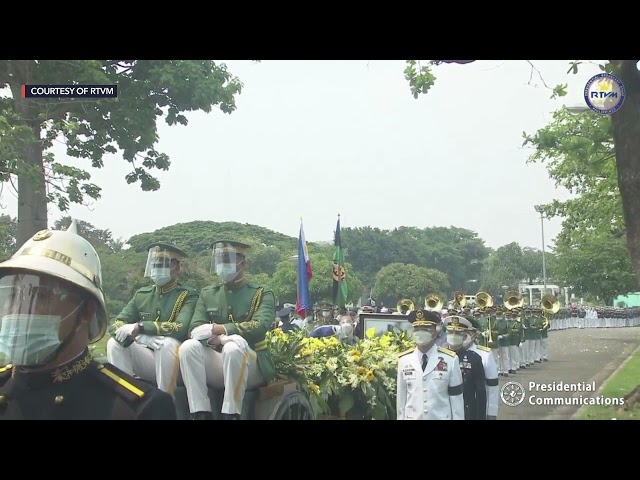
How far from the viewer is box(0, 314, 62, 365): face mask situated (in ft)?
12.0

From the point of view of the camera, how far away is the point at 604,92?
251 inches

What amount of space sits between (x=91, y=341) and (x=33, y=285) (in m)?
0.39

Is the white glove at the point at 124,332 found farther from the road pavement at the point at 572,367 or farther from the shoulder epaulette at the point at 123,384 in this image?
the road pavement at the point at 572,367

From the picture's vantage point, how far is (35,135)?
610 centimetres

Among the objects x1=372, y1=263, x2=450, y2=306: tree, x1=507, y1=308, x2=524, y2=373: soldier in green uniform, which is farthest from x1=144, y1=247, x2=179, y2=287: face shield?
x1=507, y1=308, x2=524, y2=373: soldier in green uniform

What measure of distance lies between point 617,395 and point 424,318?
159cm

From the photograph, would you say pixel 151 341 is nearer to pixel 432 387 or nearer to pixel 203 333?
pixel 203 333

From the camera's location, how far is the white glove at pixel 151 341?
563 cm

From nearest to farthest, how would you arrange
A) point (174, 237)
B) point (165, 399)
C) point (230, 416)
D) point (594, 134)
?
point (165, 399), point (230, 416), point (174, 237), point (594, 134)

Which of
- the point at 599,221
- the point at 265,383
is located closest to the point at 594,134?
the point at 599,221

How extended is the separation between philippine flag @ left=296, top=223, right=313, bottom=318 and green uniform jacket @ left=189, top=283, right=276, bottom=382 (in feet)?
1.79

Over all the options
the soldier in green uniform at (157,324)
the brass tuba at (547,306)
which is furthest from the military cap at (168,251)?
the brass tuba at (547,306)

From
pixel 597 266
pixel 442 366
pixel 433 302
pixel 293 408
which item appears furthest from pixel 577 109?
pixel 293 408
